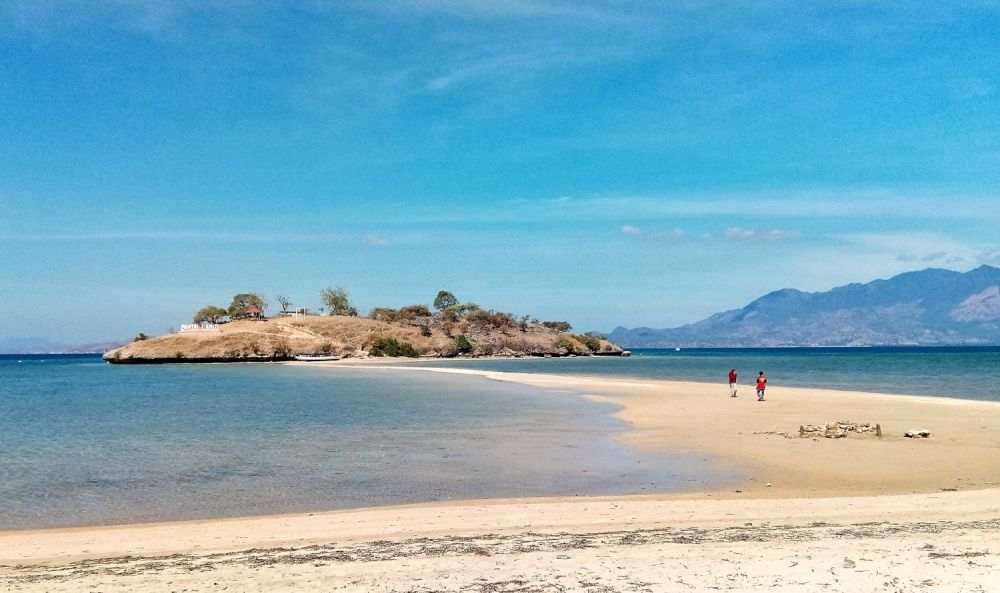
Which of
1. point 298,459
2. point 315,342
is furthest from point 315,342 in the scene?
point 298,459

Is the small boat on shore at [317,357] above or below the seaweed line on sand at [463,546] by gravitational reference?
below

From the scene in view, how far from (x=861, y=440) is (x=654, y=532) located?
14451 millimetres

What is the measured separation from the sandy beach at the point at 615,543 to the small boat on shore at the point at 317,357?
138 metres

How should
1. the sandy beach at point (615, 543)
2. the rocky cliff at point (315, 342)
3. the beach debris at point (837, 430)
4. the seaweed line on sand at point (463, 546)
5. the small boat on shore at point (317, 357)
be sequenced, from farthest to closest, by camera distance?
the small boat on shore at point (317, 357)
the rocky cliff at point (315, 342)
the beach debris at point (837, 430)
the seaweed line on sand at point (463, 546)
the sandy beach at point (615, 543)

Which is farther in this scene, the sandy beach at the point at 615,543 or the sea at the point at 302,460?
the sea at the point at 302,460

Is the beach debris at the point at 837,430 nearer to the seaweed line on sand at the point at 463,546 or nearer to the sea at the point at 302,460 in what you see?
the sea at the point at 302,460

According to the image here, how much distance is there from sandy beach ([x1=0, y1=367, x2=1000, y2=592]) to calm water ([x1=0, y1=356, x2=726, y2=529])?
5.58 feet

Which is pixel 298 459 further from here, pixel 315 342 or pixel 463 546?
pixel 315 342

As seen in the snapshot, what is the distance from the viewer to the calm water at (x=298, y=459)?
1565cm

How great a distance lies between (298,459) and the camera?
69.2 feet

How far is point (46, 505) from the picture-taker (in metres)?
15.3

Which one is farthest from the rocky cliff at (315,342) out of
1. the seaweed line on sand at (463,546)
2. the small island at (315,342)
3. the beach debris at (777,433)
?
the seaweed line on sand at (463,546)

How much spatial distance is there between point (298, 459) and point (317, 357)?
13800 centimetres

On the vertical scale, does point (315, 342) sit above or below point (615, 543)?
above
